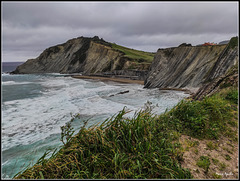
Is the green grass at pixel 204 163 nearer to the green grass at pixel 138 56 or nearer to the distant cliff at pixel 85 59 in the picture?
the distant cliff at pixel 85 59

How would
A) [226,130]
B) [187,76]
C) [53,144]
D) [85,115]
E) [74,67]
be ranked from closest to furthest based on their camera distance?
[226,130] → [53,144] → [85,115] → [187,76] → [74,67]

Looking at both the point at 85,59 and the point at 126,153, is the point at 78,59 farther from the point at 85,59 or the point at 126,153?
the point at 126,153

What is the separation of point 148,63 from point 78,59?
38.1m

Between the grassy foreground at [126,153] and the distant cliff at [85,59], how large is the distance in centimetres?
4648

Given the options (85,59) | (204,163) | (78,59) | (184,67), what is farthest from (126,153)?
(78,59)

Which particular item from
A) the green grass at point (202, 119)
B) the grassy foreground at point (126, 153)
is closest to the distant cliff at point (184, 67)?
the green grass at point (202, 119)

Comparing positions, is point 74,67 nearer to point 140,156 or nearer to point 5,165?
point 5,165

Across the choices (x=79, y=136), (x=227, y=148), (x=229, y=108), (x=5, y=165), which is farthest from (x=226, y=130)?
(x=5, y=165)

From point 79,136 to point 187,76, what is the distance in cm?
2758

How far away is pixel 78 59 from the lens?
245 feet

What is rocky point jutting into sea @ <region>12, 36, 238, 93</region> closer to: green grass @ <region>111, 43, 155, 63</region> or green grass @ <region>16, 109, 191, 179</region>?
green grass @ <region>111, 43, 155, 63</region>

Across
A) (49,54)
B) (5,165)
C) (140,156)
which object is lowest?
(5,165)

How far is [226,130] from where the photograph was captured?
511cm

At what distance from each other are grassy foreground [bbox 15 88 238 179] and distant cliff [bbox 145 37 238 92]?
20785 mm
